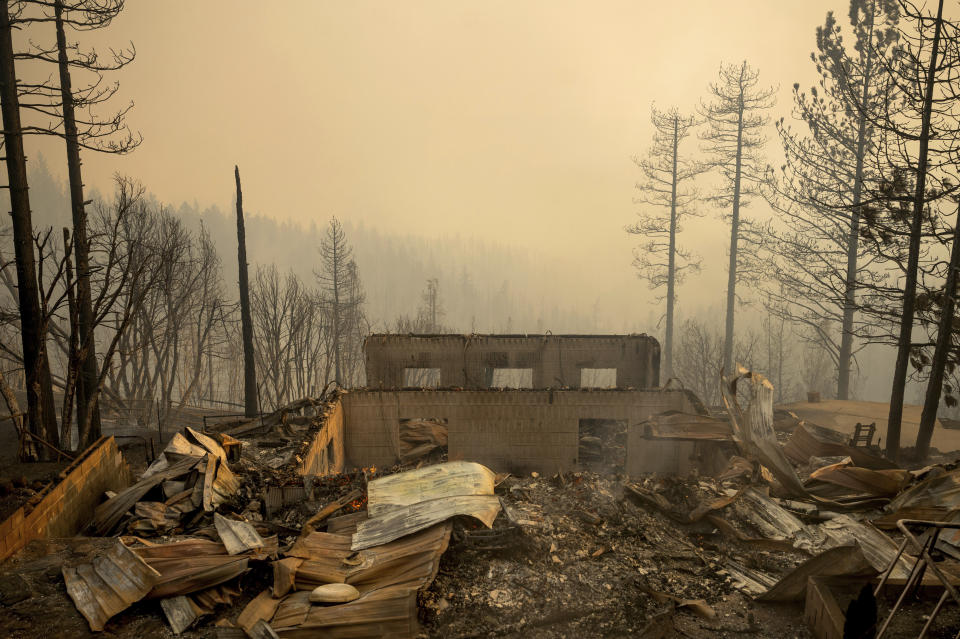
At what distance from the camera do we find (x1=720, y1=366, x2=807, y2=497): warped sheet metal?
7.67 meters

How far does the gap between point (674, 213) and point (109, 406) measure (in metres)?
32.0

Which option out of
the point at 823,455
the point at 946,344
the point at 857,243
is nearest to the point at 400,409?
the point at 823,455

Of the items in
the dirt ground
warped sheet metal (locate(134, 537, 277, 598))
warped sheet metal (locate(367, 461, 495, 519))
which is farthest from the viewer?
warped sheet metal (locate(367, 461, 495, 519))

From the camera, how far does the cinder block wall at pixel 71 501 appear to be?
16.8ft

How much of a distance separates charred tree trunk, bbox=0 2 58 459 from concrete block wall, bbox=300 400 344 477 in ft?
15.8

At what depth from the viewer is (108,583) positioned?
473 cm

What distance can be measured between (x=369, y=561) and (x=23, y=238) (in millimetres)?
9159

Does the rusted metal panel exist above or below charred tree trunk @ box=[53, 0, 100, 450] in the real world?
below

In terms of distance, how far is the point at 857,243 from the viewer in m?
22.2

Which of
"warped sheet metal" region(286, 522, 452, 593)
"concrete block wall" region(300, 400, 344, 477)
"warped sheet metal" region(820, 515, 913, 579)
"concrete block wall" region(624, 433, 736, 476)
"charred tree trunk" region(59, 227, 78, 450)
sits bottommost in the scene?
"concrete block wall" region(624, 433, 736, 476)

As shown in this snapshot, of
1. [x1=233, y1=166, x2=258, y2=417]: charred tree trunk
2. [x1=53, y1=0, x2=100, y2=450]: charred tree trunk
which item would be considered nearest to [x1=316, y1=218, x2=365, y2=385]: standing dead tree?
[x1=233, y1=166, x2=258, y2=417]: charred tree trunk

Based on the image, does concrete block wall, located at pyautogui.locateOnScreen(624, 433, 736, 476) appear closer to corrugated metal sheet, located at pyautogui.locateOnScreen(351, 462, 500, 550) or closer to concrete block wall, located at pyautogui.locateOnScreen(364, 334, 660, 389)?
concrete block wall, located at pyautogui.locateOnScreen(364, 334, 660, 389)

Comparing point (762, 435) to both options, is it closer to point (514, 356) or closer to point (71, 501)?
point (514, 356)

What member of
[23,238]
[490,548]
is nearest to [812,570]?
[490,548]
